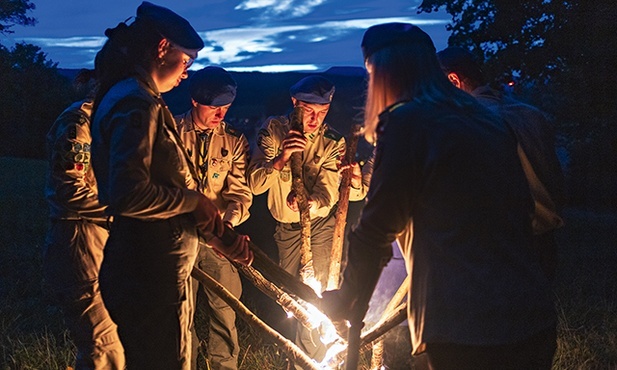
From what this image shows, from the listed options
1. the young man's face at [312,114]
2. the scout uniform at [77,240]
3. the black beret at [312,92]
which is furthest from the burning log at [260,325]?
the black beret at [312,92]

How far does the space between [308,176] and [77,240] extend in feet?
6.27

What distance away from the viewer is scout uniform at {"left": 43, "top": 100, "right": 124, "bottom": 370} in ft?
10.9

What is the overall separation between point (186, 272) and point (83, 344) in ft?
3.61

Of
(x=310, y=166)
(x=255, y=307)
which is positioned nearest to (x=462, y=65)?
(x=310, y=166)

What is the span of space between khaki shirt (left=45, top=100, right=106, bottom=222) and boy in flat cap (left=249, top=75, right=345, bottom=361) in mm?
1420

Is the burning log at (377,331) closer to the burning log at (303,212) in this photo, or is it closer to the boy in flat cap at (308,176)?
the burning log at (303,212)

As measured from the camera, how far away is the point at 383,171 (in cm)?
208

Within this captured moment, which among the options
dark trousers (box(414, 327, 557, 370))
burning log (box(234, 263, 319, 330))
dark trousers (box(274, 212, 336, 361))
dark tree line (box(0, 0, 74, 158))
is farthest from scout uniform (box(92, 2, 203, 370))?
dark tree line (box(0, 0, 74, 158))

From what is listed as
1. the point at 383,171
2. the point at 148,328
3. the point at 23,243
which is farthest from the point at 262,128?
the point at 23,243

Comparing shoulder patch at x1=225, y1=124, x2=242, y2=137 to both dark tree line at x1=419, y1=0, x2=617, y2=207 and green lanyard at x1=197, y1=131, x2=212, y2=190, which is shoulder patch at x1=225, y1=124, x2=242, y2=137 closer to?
green lanyard at x1=197, y1=131, x2=212, y2=190

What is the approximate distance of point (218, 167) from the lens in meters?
4.43

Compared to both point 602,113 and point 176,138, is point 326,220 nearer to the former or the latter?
point 176,138

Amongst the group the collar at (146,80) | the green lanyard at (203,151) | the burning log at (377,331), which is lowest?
the burning log at (377,331)

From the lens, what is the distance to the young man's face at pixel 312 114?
14.9 feet
